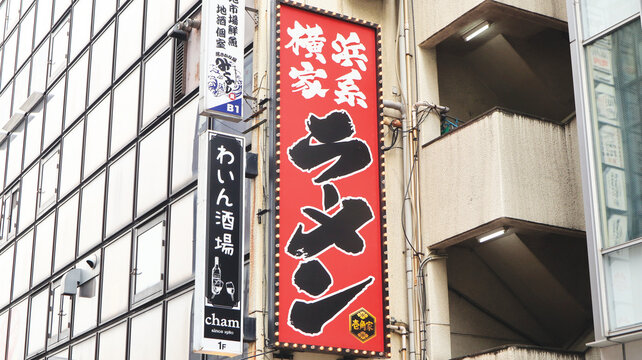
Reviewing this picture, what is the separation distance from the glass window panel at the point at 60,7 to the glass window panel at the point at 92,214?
7429 millimetres

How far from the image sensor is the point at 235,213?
18.0 metres

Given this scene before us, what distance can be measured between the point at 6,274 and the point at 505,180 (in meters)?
19.0

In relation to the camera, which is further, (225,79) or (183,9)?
(183,9)

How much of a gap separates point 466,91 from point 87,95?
Answer: 1100 cm

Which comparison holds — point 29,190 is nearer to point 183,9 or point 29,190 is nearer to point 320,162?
point 183,9

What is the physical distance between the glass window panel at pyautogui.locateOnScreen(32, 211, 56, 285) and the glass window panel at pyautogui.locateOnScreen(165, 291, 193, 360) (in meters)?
8.32

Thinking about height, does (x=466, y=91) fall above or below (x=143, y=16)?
below

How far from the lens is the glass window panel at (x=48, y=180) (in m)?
29.1

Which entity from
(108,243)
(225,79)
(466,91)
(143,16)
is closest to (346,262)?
(225,79)

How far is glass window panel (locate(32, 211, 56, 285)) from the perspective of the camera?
2833 centimetres

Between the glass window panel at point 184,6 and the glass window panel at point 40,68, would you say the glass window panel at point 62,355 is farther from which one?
the glass window panel at point 40,68

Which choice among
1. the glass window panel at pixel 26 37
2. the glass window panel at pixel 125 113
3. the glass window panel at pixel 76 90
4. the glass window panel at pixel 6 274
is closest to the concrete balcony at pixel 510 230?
the glass window panel at pixel 125 113

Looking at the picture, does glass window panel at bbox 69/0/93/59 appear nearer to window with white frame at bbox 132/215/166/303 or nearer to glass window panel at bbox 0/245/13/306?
glass window panel at bbox 0/245/13/306

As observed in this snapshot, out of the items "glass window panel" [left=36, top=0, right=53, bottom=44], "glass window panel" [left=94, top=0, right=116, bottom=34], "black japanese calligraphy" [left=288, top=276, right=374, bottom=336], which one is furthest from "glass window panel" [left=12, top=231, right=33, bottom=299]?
"black japanese calligraphy" [left=288, top=276, right=374, bottom=336]
